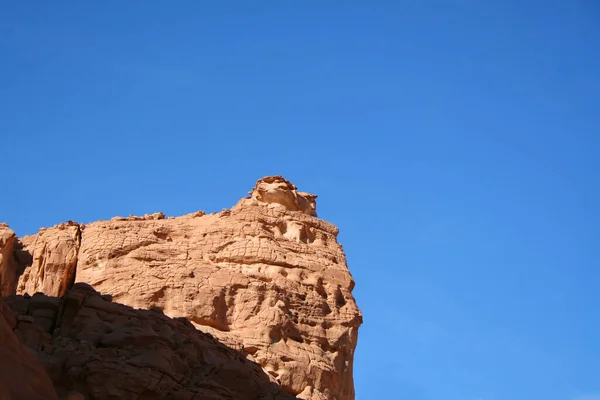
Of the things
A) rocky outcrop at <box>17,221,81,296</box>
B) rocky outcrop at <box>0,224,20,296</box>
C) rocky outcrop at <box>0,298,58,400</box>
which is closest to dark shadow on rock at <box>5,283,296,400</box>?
rocky outcrop at <box>0,298,58,400</box>

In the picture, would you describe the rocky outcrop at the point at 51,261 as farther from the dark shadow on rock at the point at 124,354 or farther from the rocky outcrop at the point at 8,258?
the dark shadow on rock at the point at 124,354

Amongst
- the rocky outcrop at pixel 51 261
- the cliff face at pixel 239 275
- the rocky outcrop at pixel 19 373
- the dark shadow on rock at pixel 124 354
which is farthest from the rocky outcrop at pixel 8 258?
the rocky outcrop at pixel 19 373

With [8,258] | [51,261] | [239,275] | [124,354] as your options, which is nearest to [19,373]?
[124,354]

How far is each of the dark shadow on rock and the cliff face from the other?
28.6 feet

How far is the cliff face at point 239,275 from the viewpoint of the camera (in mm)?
43500

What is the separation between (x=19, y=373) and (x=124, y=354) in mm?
5091

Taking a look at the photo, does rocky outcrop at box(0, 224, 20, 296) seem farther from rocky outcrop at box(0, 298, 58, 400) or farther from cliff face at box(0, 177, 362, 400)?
rocky outcrop at box(0, 298, 58, 400)

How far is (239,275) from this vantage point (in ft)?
150

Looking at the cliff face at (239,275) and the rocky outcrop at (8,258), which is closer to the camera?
the cliff face at (239,275)

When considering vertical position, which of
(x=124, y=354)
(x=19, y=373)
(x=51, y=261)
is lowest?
(x=19, y=373)

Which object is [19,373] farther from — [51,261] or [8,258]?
[51,261]

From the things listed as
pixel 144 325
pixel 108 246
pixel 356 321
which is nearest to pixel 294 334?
pixel 356 321

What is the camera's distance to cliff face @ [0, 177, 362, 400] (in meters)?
43.5

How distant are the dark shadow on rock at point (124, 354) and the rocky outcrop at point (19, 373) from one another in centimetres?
116
